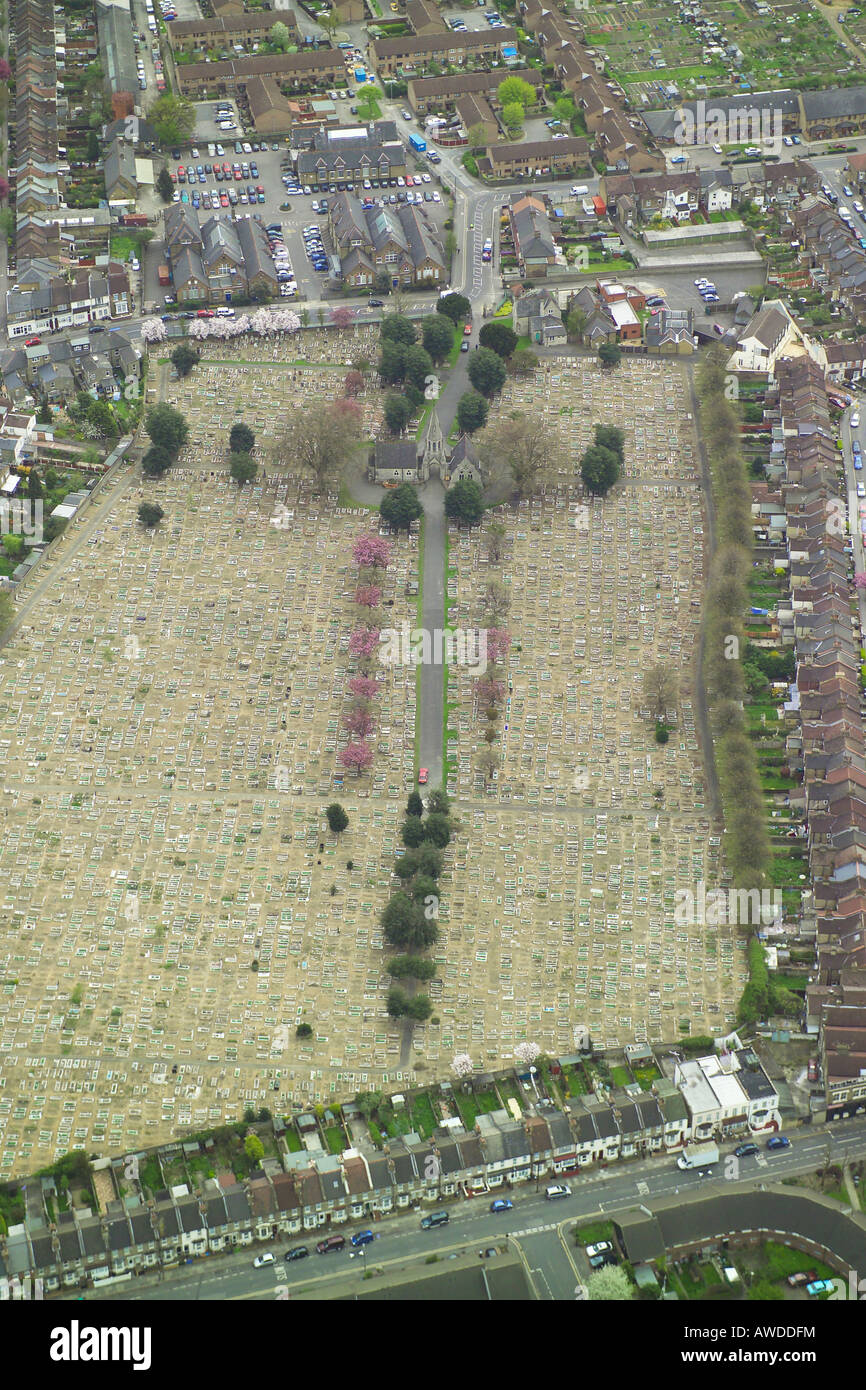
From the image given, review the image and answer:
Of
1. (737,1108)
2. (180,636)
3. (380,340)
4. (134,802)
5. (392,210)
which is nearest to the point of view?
(737,1108)

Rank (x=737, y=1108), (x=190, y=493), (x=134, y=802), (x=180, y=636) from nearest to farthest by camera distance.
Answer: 1. (x=737, y=1108)
2. (x=134, y=802)
3. (x=180, y=636)
4. (x=190, y=493)

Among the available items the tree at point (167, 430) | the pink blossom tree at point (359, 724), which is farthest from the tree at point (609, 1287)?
the tree at point (167, 430)

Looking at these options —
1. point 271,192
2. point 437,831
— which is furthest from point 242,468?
point 271,192

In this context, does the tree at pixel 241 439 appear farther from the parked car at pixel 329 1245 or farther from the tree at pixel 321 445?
the parked car at pixel 329 1245

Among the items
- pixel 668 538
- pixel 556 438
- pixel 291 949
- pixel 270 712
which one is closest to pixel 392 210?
pixel 556 438

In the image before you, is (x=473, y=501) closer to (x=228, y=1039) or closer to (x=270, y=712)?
(x=270, y=712)

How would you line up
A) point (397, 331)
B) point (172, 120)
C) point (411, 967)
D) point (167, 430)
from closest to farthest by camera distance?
point (411, 967) → point (167, 430) → point (397, 331) → point (172, 120)

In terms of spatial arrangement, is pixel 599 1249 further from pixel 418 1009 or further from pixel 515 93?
pixel 515 93

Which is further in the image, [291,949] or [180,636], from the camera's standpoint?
[180,636]
